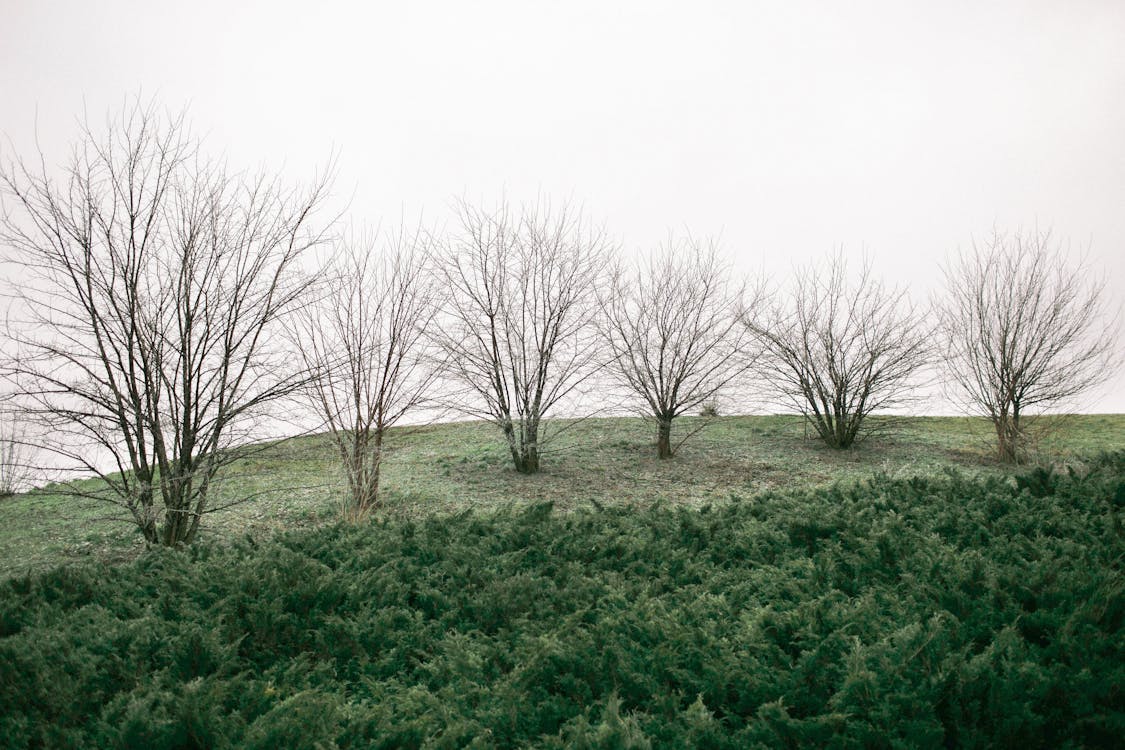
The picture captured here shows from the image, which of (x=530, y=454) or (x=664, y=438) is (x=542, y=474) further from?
(x=664, y=438)

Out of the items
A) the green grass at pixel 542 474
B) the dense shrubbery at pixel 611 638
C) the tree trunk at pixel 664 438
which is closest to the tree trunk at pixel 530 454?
the green grass at pixel 542 474

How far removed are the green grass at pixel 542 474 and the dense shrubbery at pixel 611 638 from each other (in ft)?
10.7

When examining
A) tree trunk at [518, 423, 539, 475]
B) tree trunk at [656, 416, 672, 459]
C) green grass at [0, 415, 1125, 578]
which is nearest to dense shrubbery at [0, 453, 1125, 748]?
green grass at [0, 415, 1125, 578]

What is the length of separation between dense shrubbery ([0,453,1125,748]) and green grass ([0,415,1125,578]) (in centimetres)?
327

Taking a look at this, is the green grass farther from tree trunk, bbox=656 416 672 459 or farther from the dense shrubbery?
the dense shrubbery

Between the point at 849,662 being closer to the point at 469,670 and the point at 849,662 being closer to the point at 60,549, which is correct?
the point at 469,670

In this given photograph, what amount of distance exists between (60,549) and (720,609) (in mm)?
11046

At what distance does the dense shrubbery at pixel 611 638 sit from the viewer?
9.43 feet

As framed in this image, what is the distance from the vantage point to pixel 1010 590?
153 inches

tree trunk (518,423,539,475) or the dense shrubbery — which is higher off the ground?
tree trunk (518,423,539,475)

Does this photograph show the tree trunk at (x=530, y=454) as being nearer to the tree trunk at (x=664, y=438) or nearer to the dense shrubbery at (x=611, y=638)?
the tree trunk at (x=664, y=438)

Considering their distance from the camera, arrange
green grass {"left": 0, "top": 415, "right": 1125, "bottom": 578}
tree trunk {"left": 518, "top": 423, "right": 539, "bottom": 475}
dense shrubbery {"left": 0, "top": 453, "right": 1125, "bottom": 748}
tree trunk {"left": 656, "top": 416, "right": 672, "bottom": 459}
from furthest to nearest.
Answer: tree trunk {"left": 656, "top": 416, "right": 672, "bottom": 459} → tree trunk {"left": 518, "top": 423, "right": 539, "bottom": 475} → green grass {"left": 0, "top": 415, "right": 1125, "bottom": 578} → dense shrubbery {"left": 0, "top": 453, "right": 1125, "bottom": 748}

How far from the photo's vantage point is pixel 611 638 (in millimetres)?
3582

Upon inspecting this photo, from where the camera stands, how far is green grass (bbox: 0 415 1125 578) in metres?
10.9
